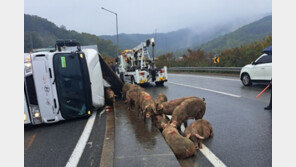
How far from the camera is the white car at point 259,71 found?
39.9ft

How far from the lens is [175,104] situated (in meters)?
6.48

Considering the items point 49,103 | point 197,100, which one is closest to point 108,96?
point 49,103

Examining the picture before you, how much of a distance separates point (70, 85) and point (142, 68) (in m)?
10.3

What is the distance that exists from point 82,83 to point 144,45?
1005 centimetres

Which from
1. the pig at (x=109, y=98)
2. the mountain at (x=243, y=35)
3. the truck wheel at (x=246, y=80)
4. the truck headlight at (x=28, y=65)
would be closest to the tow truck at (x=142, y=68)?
the truck wheel at (x=246, y=80)

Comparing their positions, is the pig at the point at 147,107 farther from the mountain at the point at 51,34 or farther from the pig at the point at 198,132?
the mountain at the point at 51,34

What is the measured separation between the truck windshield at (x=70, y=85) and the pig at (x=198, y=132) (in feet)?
12.2

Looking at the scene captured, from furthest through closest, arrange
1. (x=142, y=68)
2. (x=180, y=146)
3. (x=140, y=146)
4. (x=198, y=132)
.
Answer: (x=142, y=68) → (x=198, y=132) → (x=140, y=146) → (x=180, y=146)

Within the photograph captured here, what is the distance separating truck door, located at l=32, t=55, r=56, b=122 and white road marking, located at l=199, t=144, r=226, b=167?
4593 mm

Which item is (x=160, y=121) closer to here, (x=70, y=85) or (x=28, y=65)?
(x=70, y=85)

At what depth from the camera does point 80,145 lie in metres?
5.24

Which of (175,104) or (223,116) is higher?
(175,104)

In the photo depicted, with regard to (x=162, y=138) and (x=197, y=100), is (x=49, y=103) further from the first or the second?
(x=197, y=100)

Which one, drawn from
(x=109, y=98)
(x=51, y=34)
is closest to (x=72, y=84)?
(x=109, y=98)
